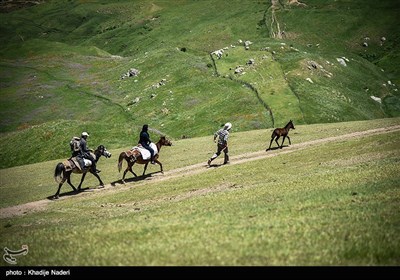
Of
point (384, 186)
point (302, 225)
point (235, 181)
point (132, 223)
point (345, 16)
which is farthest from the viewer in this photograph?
point (345, 16)

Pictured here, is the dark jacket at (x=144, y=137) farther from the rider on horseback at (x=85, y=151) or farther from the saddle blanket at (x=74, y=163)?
the saddle blanket at (x=74, y=163)

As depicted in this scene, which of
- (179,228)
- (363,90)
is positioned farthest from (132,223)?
(363,90)

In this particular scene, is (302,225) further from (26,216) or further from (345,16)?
(345,16)

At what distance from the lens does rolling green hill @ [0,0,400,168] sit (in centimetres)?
8462

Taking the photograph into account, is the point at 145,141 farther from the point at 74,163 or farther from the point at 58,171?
the point at 58,171

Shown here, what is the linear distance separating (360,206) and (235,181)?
13718 millimetres

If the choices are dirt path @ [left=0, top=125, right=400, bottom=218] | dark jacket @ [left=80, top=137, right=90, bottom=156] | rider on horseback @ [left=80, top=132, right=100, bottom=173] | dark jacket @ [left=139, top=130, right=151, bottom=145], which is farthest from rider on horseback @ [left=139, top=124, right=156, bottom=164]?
dark jacket @ [left=80, top=137, right=90, bottom=156]

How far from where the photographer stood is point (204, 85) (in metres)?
108

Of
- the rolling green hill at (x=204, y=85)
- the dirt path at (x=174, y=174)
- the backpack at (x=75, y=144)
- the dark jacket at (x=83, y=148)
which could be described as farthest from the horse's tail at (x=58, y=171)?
the rolling green hill at (x=204, y=85)

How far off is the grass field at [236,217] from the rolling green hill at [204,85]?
3992cm

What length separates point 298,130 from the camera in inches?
2386

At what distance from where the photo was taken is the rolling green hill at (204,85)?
84625mm

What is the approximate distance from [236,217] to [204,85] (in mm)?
92965
